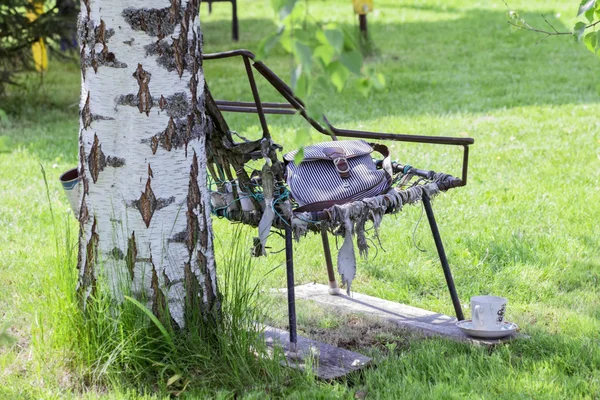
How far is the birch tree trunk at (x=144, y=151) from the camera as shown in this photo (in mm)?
2326

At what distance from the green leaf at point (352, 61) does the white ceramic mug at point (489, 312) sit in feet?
5.19

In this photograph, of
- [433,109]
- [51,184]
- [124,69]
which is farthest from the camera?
[433,109]

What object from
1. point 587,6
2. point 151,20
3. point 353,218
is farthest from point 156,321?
point 587,6

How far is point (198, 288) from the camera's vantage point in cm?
246

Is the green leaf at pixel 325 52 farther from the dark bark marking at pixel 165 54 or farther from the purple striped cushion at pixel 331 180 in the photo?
the purple striped cushion at pixel 331 180

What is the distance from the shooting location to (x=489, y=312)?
9.09 ft

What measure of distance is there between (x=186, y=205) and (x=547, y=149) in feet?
12.5

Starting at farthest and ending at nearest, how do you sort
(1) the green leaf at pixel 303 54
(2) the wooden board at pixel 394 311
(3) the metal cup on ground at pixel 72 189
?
(2) the wooden board at pixel 394 311 < (3) the metal cup on ground at pixel 72 189 < (1) the green leaf at pixel 303 54

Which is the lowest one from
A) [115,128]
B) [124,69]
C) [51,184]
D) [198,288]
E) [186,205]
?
[51,184]

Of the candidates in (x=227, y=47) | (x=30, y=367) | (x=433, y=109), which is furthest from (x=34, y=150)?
(x=227, y=47)

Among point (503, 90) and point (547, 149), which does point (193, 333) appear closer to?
point (547, 149)

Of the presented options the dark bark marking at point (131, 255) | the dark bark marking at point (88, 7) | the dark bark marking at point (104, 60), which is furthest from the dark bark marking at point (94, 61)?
the dark bark marking at point (131, 255)

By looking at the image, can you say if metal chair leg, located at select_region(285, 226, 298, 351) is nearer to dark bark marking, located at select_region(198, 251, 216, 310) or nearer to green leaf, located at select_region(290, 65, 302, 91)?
dark bark marking, located at select_region(198, 251, 216, 310)

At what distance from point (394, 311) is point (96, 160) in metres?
1.33
